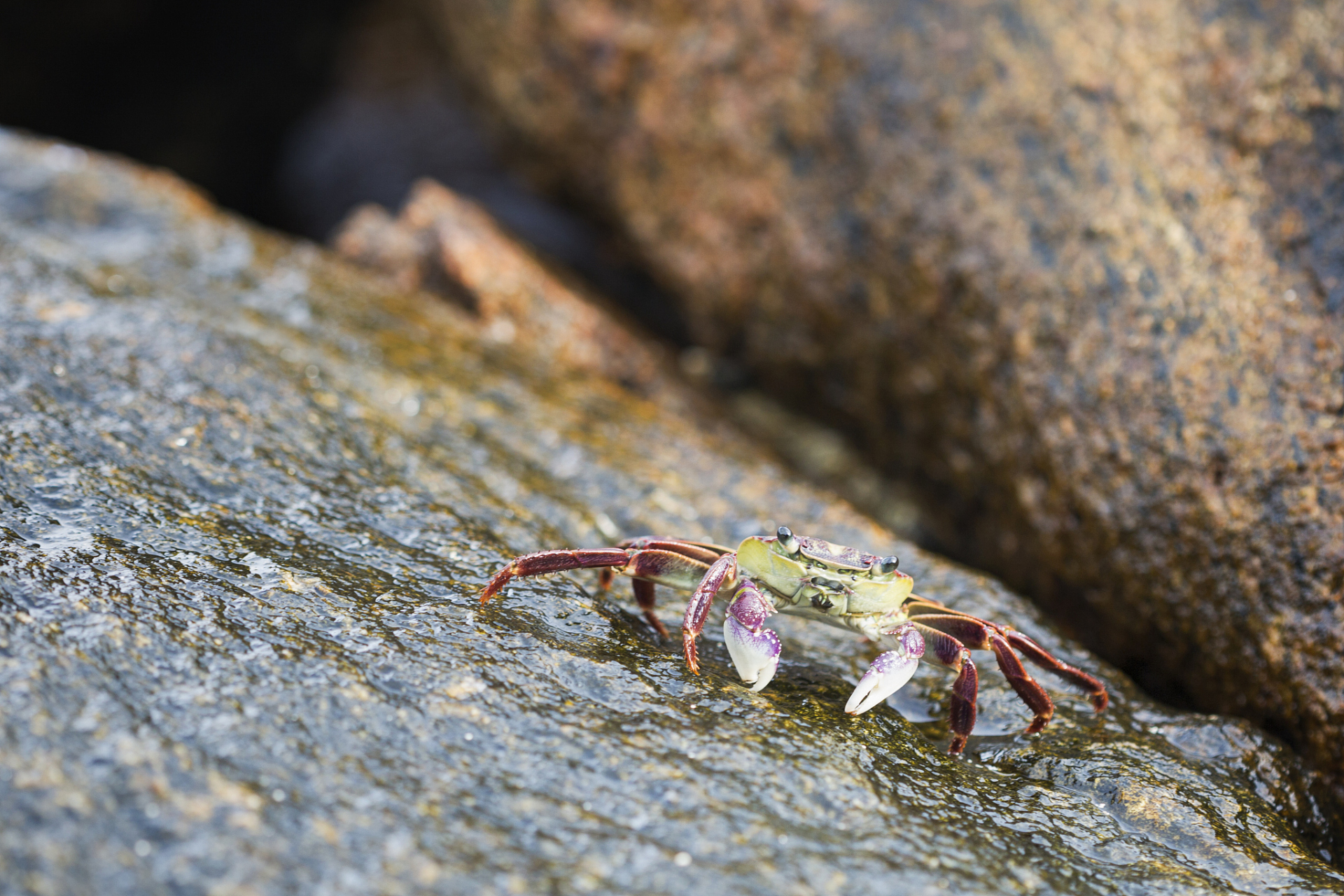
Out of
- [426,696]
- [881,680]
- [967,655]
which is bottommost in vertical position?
[426,696]

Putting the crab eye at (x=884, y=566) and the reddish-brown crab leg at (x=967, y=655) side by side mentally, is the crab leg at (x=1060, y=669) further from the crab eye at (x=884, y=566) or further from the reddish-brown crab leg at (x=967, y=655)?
the crab eye at (x=884, y=566)

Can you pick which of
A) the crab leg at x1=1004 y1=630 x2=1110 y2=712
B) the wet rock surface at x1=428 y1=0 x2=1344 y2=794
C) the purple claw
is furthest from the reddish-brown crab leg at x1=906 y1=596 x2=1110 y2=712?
the wet rock surface at x1=428 y1=0 x2=1344 y2=794

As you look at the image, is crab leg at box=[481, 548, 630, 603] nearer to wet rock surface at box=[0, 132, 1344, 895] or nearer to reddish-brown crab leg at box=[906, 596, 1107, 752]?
wet rock surface at box=[0, 132, 1344, 895]

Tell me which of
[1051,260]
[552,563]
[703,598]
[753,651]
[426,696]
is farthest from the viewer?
[1051,260]

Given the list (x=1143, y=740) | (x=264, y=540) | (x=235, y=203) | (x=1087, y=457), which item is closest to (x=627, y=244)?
(x=1087, y=457)

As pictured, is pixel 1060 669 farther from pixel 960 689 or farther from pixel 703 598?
pixel 703 598

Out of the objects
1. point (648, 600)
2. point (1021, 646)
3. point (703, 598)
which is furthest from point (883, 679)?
point (648, 600)
